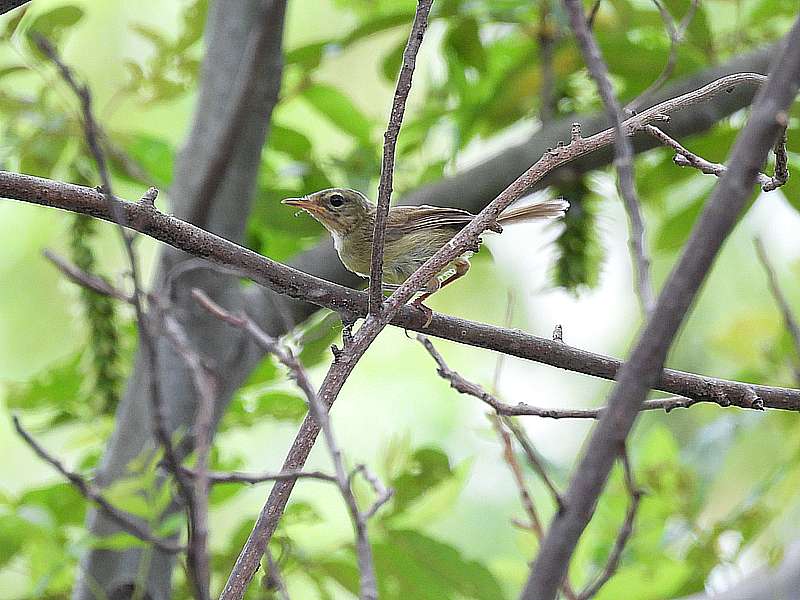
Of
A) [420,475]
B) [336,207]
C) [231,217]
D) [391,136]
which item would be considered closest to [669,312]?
[391,136]

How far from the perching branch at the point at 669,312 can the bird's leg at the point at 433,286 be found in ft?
1.65

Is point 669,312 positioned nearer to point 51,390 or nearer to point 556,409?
point 556,409

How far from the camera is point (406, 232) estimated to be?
1663 millimetres

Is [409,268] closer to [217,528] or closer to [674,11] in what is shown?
[674,11]

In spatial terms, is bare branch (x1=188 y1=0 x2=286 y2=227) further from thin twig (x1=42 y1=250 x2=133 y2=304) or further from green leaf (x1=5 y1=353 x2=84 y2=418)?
thin twig (x1=42 y1=250 x2=133 y2=304)

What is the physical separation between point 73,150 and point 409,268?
977 mm

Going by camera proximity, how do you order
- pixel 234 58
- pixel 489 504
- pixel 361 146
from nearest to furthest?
1. pixel 234 58
2. pixel 361 146
3. pixel 489 504

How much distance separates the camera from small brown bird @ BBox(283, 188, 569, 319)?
1.58 m

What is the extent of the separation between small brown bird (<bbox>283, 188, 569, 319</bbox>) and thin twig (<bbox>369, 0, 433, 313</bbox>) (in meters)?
0.63

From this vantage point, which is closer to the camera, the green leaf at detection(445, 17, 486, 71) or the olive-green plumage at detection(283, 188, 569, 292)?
the olive-green plumage at detection(283, 188, 569, 292)

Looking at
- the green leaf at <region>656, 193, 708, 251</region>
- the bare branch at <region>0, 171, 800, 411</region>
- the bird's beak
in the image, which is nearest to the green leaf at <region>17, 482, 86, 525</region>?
the bird's beak

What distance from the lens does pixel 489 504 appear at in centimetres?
523

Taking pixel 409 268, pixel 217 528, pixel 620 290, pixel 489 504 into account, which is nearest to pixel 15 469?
pixel 217 528

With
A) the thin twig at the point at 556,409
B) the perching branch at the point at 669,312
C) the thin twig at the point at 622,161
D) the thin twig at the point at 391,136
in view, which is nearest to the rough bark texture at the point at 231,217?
the thin twig at the point at 556,409
